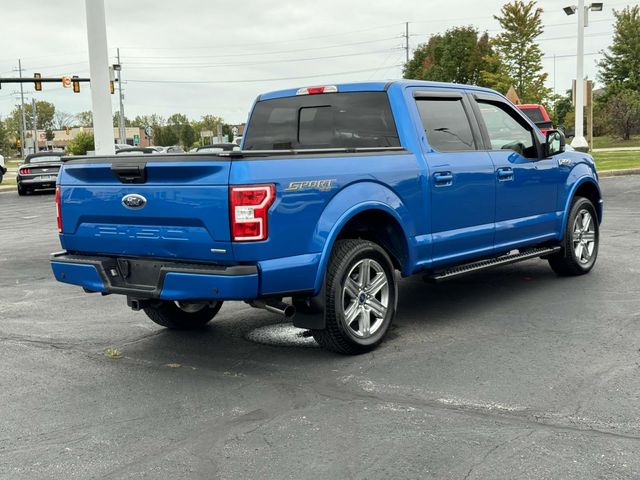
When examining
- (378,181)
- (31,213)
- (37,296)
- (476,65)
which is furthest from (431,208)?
(476,65)

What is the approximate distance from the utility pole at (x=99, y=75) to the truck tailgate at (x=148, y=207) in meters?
8.01

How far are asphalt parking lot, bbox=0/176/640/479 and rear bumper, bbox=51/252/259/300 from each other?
61 centimetres

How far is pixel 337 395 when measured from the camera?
4656 millimetres

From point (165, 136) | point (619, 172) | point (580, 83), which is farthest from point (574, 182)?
point (165, 136)

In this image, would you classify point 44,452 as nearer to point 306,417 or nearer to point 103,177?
point 306,417

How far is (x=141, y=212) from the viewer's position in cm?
509

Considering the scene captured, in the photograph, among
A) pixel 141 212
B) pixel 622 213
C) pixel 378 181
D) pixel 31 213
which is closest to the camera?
pixel 141 212

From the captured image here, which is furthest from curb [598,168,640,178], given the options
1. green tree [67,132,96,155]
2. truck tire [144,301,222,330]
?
green tree [67,132,96,155]

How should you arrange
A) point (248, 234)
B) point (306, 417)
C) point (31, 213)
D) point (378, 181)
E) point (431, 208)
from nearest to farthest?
point (306, 417) < point (248, 234) < point (378, 181) < point (431, 208) < point (31, 213)

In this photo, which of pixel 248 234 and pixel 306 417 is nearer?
pixel 306 417

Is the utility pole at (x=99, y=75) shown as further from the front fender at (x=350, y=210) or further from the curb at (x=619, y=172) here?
the curb at (x=619, y=172)

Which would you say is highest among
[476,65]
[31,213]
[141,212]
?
[476,65]

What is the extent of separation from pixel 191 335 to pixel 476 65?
65697mm

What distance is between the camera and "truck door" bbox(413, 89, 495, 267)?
6.18 meters
